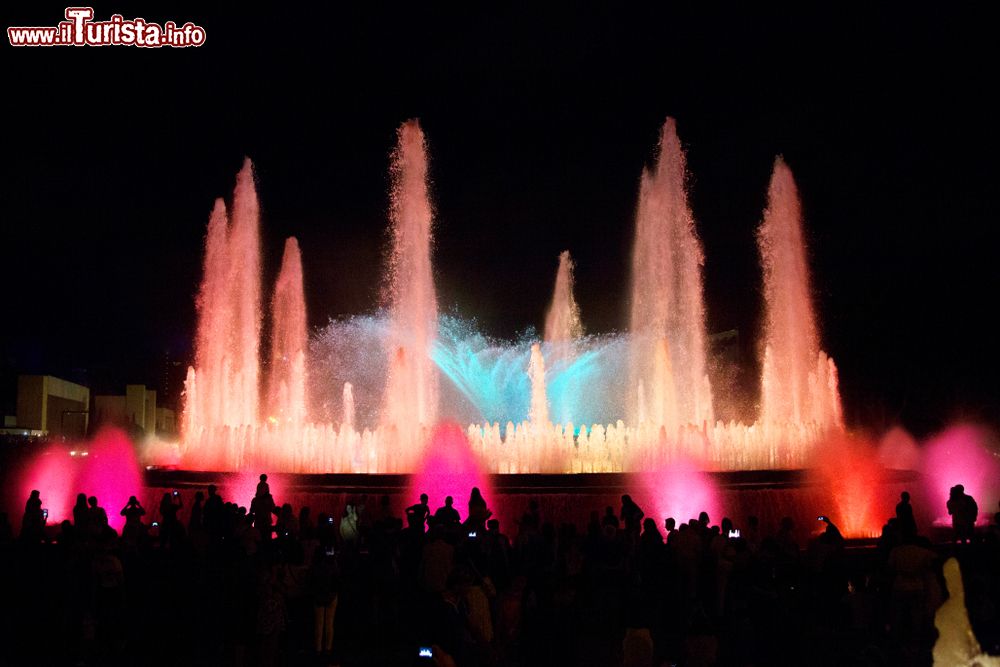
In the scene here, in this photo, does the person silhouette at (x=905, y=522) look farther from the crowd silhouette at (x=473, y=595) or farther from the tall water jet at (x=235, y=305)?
the tall water jet at (x=235, y=305)

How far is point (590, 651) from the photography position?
27.5 ft

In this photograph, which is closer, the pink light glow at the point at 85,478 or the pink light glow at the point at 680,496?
the pink light glow at the point at 680,496

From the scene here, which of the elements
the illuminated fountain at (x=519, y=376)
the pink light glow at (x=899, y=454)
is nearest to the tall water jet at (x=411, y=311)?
the illuminated fountain at (x=519, y=376)

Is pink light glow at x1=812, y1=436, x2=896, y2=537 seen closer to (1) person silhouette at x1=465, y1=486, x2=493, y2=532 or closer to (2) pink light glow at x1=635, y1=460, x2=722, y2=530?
(2) pink light glow at x1=635, y1=460, x2=722, y2=530

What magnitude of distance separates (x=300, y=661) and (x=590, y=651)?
2878 millimetres

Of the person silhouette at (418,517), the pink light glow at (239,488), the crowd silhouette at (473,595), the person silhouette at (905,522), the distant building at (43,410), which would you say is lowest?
the crowd silhouette at (473,595)

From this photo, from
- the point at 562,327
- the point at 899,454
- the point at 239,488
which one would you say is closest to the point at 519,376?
the point at 562,327

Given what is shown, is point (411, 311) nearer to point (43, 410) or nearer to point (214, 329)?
point (214, 329)

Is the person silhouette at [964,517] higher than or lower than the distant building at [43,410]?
lower

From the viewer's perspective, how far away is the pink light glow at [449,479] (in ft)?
49.8

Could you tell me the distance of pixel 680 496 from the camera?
15.0 metres

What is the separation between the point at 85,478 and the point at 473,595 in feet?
46.9

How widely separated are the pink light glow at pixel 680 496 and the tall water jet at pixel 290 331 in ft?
67.0

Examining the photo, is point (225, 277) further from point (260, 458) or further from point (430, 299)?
point (260, 458)
